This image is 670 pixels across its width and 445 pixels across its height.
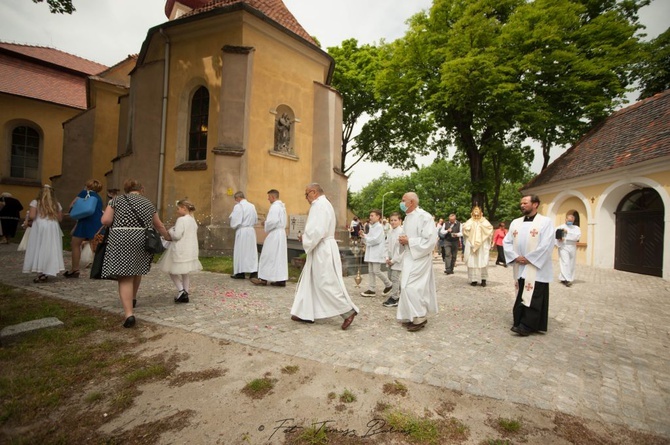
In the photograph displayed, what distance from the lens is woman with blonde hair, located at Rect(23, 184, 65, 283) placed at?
255 inches

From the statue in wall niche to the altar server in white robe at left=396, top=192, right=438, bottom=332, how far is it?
8.90 metres

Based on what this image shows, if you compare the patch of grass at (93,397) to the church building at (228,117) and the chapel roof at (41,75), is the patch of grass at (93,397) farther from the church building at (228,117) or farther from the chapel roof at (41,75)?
the chapel roof at (41,75)

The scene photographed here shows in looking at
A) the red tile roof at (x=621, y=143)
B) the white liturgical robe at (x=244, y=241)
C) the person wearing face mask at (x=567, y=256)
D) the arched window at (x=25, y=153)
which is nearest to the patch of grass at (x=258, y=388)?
the white liturgical robe at (x=244, y=241)

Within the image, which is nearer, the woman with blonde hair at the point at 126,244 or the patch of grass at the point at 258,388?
the patch of grass at the point at 258,388

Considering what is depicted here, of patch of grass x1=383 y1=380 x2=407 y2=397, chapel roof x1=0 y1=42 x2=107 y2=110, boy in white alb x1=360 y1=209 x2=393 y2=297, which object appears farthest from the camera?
chapel roof x1=0 y1=42 x2=107 y2=110

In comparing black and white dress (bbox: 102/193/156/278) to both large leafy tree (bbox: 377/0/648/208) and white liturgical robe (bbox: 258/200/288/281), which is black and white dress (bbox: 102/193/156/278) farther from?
large leafy tree (bbox: 377/0/648/208)

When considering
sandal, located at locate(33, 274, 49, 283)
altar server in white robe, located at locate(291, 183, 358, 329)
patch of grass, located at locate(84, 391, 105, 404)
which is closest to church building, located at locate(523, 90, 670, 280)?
altar server in white robe, located at locate(291, 183, 358, 329)

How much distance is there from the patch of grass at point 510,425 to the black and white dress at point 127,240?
4.47 metres

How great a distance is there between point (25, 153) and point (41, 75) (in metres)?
5.39

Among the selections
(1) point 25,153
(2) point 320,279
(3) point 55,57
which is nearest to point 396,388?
(2) point 320,279

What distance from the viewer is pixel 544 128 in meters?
18.5

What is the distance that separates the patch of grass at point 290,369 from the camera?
3.28 meters

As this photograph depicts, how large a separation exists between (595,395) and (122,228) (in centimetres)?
578

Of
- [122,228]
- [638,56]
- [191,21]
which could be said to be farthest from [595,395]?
[638,56]
